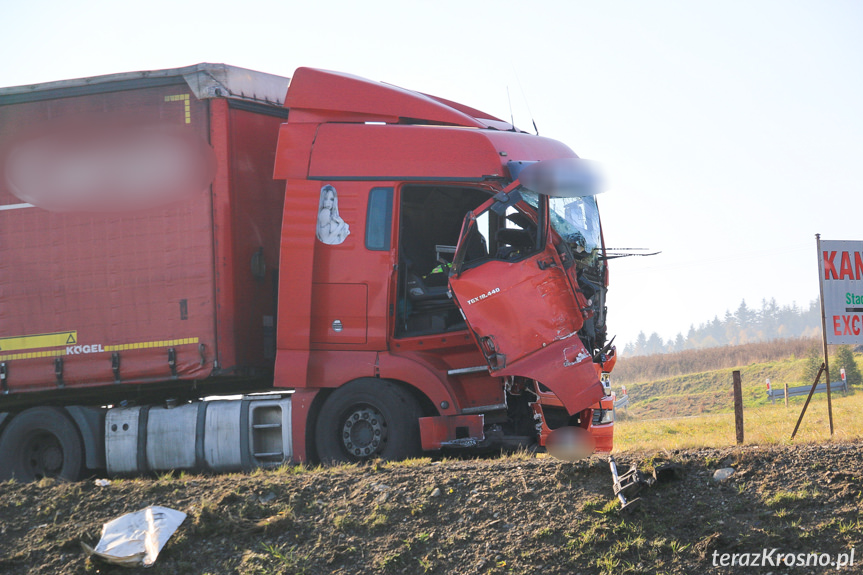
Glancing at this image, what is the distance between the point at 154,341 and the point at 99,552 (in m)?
3.71

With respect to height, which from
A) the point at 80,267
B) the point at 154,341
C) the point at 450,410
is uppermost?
the point at 80,267

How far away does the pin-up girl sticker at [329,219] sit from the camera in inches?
324

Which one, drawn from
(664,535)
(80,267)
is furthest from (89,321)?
(664,535)

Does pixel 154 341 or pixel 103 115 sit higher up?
pixel 103 115

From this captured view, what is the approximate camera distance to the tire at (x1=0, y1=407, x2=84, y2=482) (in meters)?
9.02

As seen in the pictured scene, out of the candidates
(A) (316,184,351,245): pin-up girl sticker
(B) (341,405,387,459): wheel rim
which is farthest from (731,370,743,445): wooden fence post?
(A) (316,184,351,245): pin-up girl sticker

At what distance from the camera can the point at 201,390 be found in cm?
966

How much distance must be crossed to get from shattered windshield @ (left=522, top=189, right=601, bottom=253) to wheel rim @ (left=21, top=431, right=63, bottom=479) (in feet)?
19.1

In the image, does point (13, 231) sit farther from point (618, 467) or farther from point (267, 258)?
point (618, 467)

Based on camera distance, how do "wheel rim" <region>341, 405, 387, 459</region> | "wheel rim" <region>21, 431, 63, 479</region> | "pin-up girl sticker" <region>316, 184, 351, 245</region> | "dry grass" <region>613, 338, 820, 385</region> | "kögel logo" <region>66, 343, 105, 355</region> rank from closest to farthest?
"wheel rim" <region>341, 405, 387, 459</region>, "pin-up girl sticker" <region>316, 184, 351, 245</region>, "kögel logo" <region>66, 343, 105, 355</region>, "wheel rim" <region>21, 431, 63, 479</region>, "dry grass" <region>613, 338, 820, 385</region>

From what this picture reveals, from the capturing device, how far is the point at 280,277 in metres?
8.32

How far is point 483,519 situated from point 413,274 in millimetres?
3333

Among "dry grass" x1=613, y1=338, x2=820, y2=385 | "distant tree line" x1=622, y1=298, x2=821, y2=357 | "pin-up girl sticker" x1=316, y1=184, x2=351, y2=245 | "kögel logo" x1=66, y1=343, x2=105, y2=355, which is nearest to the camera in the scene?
"pin-up girl sticker" x1=316, y1=184, x2=351, y2=245

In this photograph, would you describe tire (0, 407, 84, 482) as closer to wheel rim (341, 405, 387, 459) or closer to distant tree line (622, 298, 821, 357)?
wheel rim (341, 405, 387, 459)
